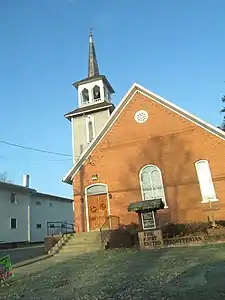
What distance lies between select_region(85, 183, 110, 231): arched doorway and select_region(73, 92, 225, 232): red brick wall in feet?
1.29

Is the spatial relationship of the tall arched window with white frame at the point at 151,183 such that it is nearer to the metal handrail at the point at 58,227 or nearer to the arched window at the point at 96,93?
the metal handrail at the point at 58,227

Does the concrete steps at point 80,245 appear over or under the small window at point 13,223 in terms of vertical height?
under

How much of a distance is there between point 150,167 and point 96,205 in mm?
4376

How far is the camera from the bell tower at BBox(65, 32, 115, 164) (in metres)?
28.6

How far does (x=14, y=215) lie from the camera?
28156 millimetres

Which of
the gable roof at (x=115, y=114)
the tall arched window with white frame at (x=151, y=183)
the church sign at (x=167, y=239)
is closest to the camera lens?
the church sign at (x=167, y=239)

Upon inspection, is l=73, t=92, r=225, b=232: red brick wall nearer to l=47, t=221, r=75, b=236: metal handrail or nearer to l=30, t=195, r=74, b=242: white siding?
l=47, t=221, r=75, b=236: metal handrail

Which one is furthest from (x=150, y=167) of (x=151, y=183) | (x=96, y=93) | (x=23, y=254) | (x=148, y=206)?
(x=96, y=93)

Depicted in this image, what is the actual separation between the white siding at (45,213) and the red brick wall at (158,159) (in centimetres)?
1335

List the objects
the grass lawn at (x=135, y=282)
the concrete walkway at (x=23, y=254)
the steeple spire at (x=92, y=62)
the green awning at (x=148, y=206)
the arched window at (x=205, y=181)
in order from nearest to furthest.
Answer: the grass lawn at (x=135, y=282), the green awning at (x=148, y=206), the concrete walkway at (x=23, y=254), the arched window at (x=205, y=181), the steeple spire at (x=92, y=62)

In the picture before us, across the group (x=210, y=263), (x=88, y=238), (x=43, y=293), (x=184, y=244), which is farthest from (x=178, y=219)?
(x=43, y=293)

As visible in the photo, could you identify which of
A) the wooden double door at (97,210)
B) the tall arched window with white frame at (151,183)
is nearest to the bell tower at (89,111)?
the wooden double door at (97,210)

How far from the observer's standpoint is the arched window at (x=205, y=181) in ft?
56.7

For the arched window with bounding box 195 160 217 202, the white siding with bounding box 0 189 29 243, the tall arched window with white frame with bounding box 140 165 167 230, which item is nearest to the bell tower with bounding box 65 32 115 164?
the white siding with bounding box 0 189 29 243
